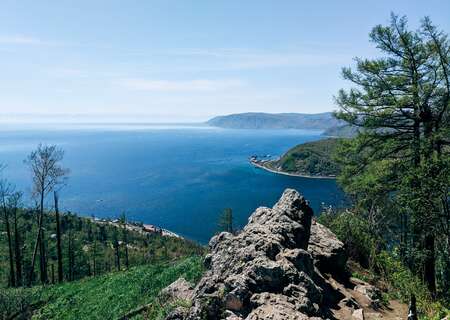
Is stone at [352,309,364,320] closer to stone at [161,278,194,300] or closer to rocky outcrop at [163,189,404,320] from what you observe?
rocky outcrop at [163,189,404,320]

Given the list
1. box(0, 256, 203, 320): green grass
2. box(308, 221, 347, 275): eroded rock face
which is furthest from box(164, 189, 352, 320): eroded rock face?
box(0, 256, 203, 320): green grass

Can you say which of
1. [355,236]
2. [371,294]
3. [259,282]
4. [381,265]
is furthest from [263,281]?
[355,236]

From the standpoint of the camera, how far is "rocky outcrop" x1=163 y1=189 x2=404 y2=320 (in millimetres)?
8836

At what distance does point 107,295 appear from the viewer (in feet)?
64.7

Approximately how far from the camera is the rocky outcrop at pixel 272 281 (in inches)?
348

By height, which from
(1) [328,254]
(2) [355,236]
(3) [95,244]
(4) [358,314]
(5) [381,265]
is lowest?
(3) [95,244]

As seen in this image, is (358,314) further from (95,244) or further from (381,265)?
(95,244)

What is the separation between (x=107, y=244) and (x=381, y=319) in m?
92.2

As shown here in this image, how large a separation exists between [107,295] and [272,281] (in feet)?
44.3

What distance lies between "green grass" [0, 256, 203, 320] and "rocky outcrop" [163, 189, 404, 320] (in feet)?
12.8

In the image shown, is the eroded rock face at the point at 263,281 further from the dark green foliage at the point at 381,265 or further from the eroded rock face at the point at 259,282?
the dark green foliage at the point at 381,265

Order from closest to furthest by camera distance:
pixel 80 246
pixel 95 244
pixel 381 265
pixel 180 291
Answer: pixel 180 291, pixel 381 265, pixel 95 244, pixel 80 246

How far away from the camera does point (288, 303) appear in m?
8.67

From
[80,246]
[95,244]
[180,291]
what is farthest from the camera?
[80,246]
